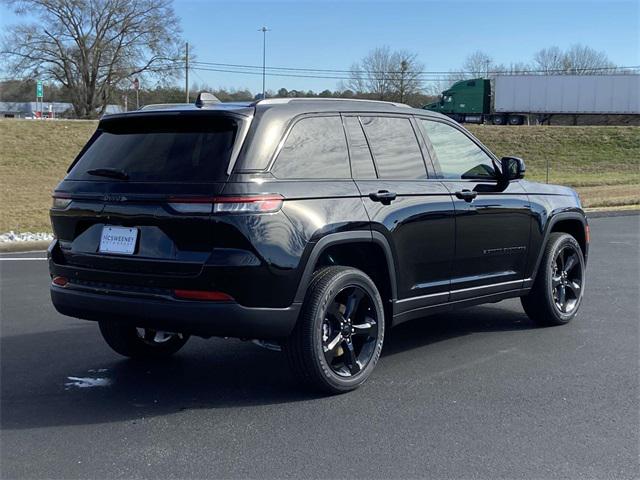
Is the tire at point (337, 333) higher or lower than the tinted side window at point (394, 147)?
lower

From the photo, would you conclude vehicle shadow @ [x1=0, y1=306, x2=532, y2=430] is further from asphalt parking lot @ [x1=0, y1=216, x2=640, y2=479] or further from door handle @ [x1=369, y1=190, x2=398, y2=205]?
door handle @ [x1=369, y1=190, x2=398, y2=205]

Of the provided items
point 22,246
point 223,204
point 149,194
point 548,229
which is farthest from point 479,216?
point 22,246

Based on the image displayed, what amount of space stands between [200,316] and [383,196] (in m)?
1.52

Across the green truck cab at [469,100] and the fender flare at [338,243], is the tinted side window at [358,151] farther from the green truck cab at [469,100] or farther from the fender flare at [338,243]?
the green truck cab at [469,100]

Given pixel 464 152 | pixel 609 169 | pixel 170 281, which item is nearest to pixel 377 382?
pixel 170 281

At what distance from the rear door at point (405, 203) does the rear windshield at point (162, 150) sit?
1.03m

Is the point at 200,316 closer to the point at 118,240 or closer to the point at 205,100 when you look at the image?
the point at 118,240

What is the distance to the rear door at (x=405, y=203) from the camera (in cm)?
513

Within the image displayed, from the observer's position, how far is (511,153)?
40.8m

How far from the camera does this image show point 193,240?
171 inches

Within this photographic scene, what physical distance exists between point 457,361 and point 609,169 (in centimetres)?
3413

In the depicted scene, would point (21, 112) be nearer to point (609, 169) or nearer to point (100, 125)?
point (609, 169)

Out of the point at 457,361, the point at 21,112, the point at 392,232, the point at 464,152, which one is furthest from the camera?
the point at 21,112

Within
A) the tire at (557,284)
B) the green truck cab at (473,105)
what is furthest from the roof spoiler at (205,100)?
the green truck cab at (473,105)
